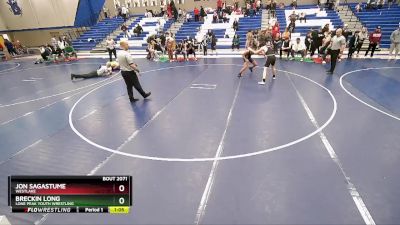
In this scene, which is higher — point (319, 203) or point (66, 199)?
point (66, 199)

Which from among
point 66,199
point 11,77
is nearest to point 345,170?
point 66,199

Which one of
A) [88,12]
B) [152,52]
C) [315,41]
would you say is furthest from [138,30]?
[315,41]

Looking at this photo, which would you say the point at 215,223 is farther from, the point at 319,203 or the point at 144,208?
the point at 319,203

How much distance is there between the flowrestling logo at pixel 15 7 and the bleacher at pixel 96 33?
7784 mm

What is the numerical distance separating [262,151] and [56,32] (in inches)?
1149

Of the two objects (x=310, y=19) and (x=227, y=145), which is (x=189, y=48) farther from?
(x=310, y=19)

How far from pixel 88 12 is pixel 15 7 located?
7.53 meters

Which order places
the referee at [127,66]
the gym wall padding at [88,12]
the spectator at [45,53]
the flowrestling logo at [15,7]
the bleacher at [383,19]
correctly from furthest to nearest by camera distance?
the flowrestling logo at [15,7] < the gym wall padding at [88,12] < the spectator at [45,53] < the bleacher at [383,19] < the referee at [127,66]

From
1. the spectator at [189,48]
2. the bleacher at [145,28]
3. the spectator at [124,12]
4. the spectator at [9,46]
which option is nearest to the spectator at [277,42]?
the spectator at [189,48]

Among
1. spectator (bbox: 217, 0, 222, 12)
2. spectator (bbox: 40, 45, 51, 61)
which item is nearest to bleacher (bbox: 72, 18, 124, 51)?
spectator (bbox: 40, 45, 51, 61)

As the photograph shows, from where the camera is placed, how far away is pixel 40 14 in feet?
85.8

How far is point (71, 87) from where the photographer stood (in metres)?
11.0

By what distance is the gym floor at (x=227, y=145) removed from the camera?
3.89 metres
